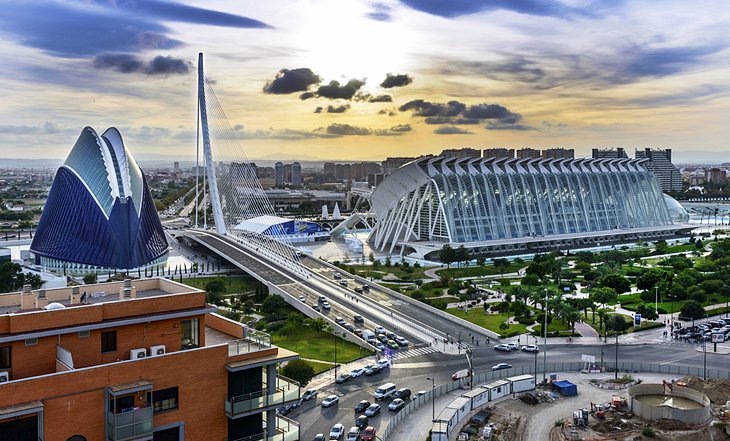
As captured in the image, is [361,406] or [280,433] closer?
[280,433]

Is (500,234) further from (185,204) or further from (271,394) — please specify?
(185,204)

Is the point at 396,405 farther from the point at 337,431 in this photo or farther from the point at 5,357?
the point at 5,357

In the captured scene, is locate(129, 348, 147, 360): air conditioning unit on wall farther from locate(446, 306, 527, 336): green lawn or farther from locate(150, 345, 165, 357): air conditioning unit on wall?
locate(446, 306, 527, 336): green lawn

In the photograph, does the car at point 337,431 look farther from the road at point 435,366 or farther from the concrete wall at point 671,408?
the concrete wall at point 671,408

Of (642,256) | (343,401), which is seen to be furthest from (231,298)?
(642,256)

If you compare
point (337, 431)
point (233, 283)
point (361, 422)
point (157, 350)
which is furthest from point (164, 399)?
point (233, 283)

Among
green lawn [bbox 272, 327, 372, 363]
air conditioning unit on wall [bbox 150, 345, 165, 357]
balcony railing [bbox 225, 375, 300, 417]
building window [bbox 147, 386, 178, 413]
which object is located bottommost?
green lawn [bbox 272, 327, 372, 363]

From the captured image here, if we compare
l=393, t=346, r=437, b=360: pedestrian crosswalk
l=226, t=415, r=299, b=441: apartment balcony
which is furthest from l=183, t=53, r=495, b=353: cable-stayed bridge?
l=226, t=415, r=299, b=441: apartment balcony
